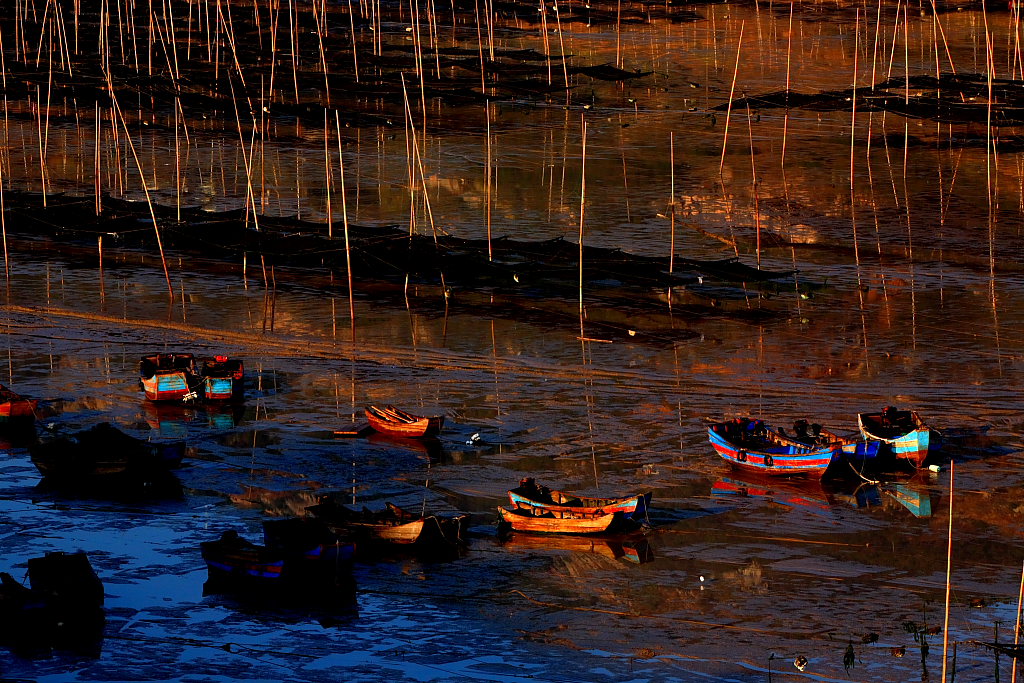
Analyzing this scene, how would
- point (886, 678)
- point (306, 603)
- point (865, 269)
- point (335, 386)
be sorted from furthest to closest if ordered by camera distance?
point (865, 269)
point (335, 386)
point (306, 603)
point (886, 678)

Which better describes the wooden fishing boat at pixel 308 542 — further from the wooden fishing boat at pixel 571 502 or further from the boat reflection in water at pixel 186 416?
the boat reflection in water at pixel 186 416

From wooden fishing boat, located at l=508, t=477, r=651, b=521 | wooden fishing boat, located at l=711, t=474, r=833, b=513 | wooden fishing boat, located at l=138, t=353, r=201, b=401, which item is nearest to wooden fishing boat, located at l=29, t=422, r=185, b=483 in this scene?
wooden fishing boat, located at l=138, t=353, r=201, b=401

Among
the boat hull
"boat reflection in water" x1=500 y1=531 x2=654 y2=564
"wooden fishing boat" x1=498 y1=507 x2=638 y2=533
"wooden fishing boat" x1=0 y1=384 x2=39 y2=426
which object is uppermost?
"wooden fishing boat" x1=0 y1=384 x2=39 y2=426

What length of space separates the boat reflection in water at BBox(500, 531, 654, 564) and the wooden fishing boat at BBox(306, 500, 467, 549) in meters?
0.74

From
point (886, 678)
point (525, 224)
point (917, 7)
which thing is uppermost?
point (917, 7)

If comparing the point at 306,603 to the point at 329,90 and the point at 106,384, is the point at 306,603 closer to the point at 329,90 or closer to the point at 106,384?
the point at 106,384

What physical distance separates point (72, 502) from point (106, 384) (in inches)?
215

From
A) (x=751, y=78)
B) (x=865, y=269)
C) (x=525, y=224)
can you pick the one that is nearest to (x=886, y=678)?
(x=865, y=269)

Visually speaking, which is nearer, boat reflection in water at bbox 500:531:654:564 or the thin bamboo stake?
the thin bamboo stake

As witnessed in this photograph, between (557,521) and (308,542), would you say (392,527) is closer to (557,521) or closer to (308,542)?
(308,542)

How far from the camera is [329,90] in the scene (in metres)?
53.9

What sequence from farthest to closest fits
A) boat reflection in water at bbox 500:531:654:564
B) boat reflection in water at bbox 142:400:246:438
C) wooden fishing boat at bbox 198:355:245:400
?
wooden fishing boat at bbox 198:355:245:400 < boat reflection in water at bbox 142:400:246:438 < boat reflection in water at bbox 500:531:654:564

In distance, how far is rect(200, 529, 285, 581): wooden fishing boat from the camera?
17125 mm

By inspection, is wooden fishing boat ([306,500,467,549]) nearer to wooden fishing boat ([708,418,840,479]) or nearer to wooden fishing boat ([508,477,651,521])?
wooden fishing boat ([508,477,651,521])
